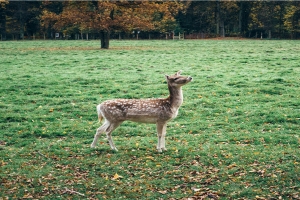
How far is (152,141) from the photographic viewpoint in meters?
11.1

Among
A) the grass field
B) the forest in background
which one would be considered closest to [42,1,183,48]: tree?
the grass field

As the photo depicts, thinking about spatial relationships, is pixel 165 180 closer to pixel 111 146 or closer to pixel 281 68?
pixel 111 146

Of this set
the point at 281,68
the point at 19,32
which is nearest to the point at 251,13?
the point at 19,32

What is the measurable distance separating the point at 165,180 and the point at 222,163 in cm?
154

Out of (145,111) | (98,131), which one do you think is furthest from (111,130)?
(145,111)

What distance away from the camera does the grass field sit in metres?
8.07

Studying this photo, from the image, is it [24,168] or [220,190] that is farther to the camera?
[24,168]

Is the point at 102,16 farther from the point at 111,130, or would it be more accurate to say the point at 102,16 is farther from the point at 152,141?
the point at 111,130

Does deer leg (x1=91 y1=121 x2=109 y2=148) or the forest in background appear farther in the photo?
the forest in background

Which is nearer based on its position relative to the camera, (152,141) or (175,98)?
(175,98)

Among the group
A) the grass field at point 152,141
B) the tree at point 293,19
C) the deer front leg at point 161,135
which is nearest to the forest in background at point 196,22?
the tree at point 293,19

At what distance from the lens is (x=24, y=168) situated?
9.21 metres

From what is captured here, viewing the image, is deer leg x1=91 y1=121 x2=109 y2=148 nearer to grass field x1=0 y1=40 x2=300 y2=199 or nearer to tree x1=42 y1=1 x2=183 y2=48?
grass field x1=0 y1=40 x2=300 y2=199

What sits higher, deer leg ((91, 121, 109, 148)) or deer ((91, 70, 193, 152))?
deer ((91, 70, 193, 152))
